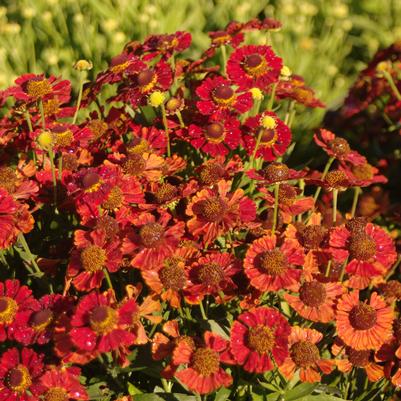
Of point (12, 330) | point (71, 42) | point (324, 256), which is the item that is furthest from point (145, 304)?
point (71, 42)

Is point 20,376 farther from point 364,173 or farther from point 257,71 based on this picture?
point 364,173

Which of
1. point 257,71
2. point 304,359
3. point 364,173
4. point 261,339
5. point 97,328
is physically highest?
point 257,71

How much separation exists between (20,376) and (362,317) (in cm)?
75

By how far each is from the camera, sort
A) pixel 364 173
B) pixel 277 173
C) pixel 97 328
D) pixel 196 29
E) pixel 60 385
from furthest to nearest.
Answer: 1. pixel 196 29
2. pixel 364 173
3. pixel 277 173
4. pixel 60 385
5. pixel 97 328

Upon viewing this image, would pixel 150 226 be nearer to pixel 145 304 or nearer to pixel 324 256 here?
pixel 145 304

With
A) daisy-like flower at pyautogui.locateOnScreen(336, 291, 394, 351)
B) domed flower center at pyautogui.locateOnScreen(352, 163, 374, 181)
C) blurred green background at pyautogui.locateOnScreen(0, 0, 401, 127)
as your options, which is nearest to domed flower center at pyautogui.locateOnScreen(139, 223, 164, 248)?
daisy-like flower at pyautogui.locateOnScreen(336, 291, 394, 351)

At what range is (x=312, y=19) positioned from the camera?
3949 millimetres

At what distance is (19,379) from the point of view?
50.3 inches

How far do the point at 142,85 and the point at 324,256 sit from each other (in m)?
0.76

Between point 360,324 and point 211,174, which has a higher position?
point 211,174

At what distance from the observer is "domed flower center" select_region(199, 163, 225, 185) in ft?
5.21

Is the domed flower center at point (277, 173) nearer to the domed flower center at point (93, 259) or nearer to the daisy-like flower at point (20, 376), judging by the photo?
the domed flower center at point (93, 259)

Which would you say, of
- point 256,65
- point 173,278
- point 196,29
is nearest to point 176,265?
point 173,278

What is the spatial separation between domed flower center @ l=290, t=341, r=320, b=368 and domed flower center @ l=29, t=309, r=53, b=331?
1.78 feet
